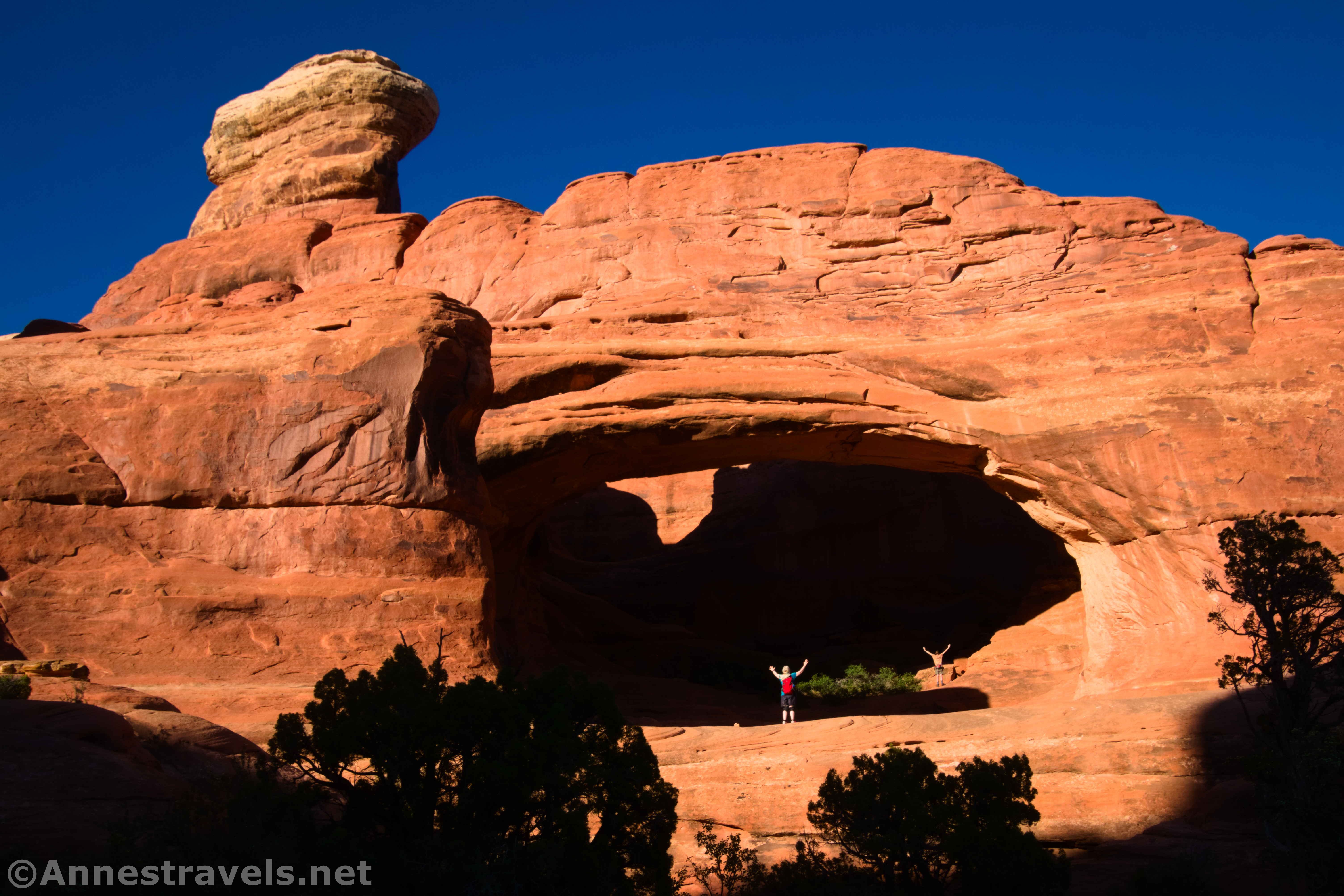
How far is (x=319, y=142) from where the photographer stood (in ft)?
104

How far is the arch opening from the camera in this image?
25656 mm

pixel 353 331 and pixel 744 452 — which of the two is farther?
pixel 744 452

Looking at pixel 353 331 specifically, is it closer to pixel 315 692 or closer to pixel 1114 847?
pixel 315 692

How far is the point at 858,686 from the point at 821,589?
7585 mm

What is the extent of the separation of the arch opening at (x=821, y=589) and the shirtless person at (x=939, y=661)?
0.65 m

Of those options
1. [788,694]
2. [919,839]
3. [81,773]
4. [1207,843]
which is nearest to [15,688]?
[81,773]

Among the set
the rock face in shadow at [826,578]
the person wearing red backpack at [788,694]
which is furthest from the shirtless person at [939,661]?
the person wearing red backpack at [788,694]

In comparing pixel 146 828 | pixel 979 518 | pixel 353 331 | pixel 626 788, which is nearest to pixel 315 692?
pixel 146 828

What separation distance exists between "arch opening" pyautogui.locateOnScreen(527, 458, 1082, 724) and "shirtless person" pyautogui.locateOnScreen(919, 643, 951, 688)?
2.14 ft

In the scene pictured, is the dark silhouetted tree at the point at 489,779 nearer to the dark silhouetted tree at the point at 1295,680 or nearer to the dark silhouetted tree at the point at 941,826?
the dark silhouetted tree at the point at 941,826

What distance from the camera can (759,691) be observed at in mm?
26312

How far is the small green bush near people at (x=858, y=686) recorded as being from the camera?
75.4 feet

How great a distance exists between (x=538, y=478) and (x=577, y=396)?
2.51m

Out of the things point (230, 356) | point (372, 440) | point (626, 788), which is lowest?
point (626, 788)
